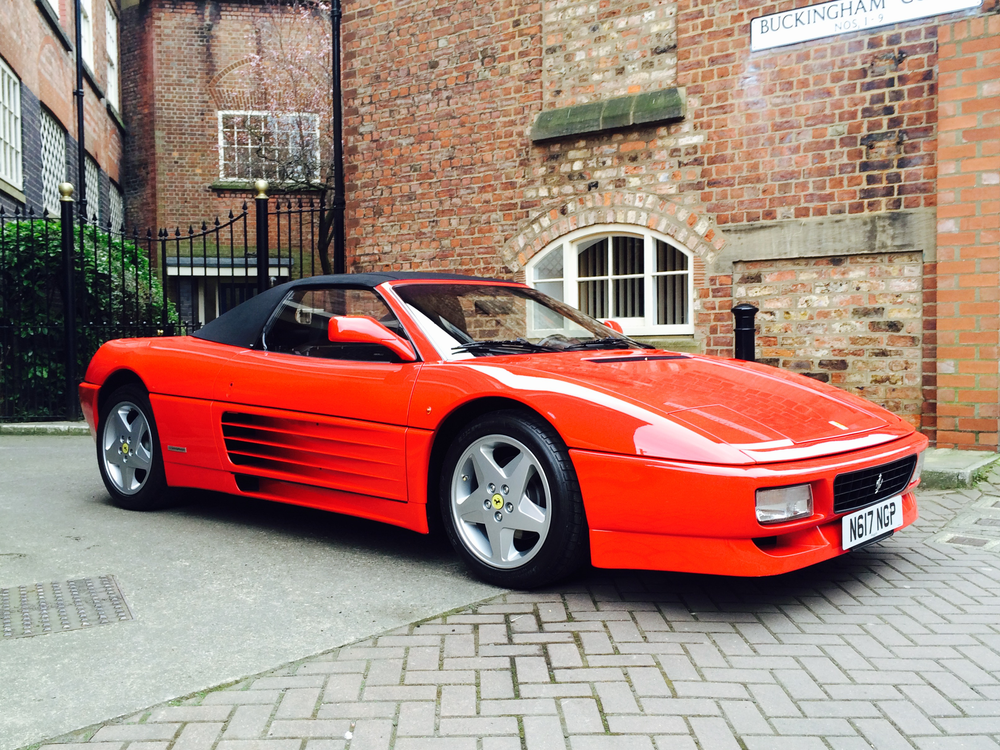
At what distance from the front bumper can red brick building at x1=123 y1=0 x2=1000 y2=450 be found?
4067mm

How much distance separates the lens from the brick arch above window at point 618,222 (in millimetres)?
8141

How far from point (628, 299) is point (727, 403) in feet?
16.8

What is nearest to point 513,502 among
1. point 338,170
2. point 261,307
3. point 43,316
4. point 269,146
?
point 261,307

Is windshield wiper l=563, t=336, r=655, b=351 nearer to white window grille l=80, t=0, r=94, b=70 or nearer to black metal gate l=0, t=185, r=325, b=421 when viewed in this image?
black metal gate l=0, t=185, r=325, b=421

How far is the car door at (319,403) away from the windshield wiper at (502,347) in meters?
0.25

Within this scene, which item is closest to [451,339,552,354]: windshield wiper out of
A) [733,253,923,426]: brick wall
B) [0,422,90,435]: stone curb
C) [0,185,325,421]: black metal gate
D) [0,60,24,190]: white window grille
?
[733,253,923,426]: brick wall

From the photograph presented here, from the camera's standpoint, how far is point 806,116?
7.60 metres

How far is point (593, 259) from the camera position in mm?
9008

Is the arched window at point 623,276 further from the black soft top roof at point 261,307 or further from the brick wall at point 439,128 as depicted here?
the black soft top roof at point 261,307

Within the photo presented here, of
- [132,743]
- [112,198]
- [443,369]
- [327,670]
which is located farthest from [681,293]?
[112,198]

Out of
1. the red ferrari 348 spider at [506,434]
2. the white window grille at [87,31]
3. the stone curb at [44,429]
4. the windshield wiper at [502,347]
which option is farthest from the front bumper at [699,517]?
the white window grille at [87,31]

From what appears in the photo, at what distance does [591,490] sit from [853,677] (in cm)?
109

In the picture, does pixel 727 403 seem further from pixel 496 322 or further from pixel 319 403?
pixel 319 403

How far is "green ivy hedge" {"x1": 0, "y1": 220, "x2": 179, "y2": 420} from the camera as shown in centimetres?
994
